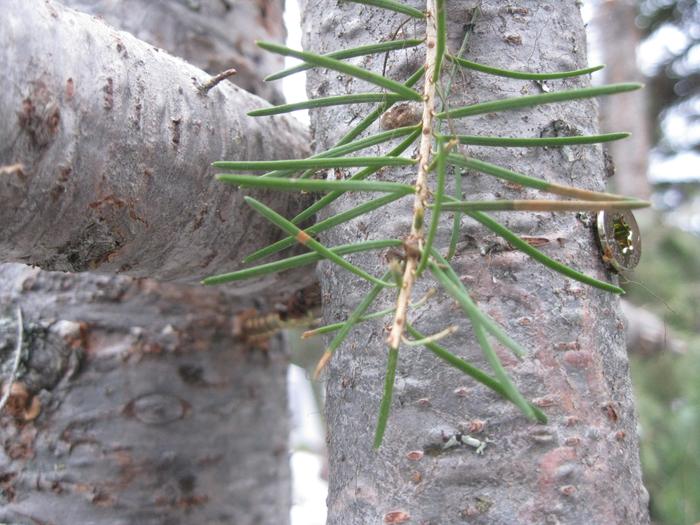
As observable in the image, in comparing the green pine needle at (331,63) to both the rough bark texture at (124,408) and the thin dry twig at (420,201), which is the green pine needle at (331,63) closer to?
the thin dry twig at (420,201)

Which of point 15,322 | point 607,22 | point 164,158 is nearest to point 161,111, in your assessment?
point 164,158

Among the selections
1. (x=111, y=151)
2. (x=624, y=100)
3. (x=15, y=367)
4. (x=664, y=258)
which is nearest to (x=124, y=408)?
(x=15, y=367)

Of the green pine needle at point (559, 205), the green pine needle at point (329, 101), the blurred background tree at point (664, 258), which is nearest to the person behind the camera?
the green pine needle at point (559, 205)

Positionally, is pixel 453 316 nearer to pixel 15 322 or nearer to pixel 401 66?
pixel 401 66

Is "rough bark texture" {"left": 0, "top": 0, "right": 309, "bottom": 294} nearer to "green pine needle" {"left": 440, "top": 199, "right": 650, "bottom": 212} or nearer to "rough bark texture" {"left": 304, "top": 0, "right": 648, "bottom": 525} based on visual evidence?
"rough bark texture" {"left": 304, "top": 0, "right": 648, "bottom": 525}

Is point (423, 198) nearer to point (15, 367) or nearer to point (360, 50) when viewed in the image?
point (360, 50)

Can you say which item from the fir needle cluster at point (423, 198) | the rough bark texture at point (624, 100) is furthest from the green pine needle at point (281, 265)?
the rough bark texture at point (624, 100)

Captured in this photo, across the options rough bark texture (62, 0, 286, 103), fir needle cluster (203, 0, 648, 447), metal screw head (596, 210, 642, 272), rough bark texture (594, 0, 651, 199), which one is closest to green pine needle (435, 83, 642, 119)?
fir needle cluster (203, 0, 648, 447)
